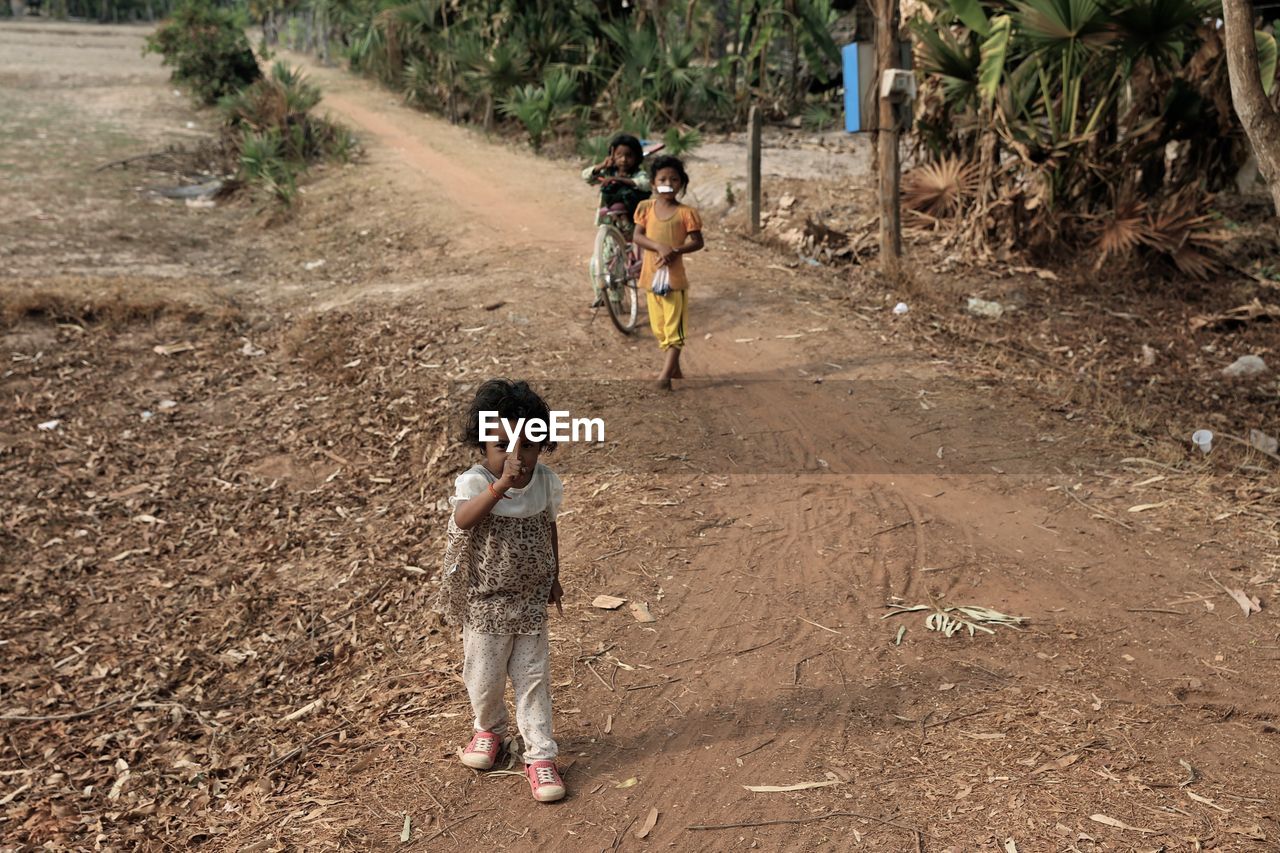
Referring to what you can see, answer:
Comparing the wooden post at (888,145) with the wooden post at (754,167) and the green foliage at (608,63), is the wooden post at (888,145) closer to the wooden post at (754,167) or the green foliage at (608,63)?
the wooden post at (754,167)

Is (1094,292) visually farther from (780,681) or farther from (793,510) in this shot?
(780,681)

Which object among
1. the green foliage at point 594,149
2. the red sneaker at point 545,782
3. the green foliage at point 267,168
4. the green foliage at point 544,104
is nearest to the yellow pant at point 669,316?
the red sneaker at point 545,782

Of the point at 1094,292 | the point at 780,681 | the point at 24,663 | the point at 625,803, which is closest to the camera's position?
the point at 625,803

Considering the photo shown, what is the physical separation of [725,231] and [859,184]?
3.43 metres

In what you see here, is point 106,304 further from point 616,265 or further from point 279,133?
point 279,133

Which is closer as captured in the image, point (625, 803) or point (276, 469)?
point (625, 803)

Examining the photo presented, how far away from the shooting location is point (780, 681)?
419cm

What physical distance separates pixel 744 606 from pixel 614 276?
357cm

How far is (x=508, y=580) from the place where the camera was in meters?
3.42

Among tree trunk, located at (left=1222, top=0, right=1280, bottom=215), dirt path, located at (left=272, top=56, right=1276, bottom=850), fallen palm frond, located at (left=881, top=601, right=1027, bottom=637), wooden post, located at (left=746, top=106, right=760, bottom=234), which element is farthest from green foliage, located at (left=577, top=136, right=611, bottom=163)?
fallen palm frond, located at (left=881, top=601, right=1027, bottom=637)

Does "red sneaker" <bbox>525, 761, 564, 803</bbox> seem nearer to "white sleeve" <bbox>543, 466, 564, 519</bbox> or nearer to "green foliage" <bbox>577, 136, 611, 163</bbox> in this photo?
"white sleeve" <bbox>543, 466, 564, 519</bbox>

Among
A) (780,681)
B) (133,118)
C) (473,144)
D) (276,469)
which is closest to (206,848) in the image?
(780,681)

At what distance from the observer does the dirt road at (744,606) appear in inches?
139

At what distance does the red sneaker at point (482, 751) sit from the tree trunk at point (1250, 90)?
15.7 feet
